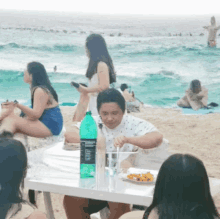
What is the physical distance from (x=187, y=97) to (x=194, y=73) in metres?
2.97

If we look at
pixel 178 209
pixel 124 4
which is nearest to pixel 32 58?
pixel 124 4

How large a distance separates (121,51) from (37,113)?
819 cm

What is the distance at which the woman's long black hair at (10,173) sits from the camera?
1.18m

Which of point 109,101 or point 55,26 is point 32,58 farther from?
point 109,101

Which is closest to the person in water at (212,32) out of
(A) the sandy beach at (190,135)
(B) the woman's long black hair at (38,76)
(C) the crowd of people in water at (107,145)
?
(A) the sandy beach at (190,135)

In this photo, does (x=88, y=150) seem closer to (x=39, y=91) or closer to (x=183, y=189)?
(x=183, y=189)

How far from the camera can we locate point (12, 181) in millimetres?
1194

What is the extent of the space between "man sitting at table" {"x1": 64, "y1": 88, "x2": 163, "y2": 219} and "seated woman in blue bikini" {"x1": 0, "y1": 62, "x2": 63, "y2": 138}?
77 centimetres

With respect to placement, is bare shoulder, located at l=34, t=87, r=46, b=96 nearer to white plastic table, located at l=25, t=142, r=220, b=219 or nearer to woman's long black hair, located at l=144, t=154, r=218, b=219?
white plastic table, located at l=25, t=142, r=220, b=219

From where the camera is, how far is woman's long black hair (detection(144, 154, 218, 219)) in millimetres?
1064

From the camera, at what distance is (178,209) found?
1.08 meters

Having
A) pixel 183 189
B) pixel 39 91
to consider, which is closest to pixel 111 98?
pixel 39 91

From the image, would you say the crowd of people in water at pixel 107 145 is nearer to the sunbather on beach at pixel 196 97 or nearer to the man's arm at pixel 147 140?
the man's arm at pixel 147 140

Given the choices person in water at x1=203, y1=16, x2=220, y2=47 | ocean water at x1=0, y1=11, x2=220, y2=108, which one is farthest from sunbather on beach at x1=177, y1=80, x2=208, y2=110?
person in water at x1=203, y1=16, x2=220, y2=47
